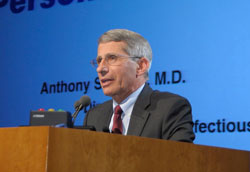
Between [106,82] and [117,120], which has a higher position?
[106,82]

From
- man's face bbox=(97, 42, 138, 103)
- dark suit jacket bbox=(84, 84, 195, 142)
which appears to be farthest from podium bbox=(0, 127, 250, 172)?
man's face bbox=(97, 42, 138, 103)

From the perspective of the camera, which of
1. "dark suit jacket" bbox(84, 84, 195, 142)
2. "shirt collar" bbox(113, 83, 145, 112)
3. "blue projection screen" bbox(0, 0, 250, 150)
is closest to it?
"dark suit jacket" bbox(84, 84, 195, 142)

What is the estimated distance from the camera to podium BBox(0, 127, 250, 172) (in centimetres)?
154

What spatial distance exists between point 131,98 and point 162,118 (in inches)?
12.2

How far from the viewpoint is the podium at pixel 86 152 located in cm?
154

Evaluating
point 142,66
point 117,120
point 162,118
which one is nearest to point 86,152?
point 162,118

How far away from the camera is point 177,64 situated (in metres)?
3.64

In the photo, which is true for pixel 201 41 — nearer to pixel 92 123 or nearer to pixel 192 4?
pixel 192 4

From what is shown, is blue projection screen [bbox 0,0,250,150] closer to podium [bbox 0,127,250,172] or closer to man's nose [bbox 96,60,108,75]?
man's nose [bbox 96,60,108,75]

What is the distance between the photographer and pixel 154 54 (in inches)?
149

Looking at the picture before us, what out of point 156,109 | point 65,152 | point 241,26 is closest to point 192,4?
point 241,26

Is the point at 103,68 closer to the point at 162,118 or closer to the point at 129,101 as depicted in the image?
the point at 129,101

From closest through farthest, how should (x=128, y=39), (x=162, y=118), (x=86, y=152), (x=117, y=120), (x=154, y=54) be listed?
(x=86, y=152)
(x=162, y=118)
(x=117, y=120)
(x=128, y=39)
(x=154, y=54)

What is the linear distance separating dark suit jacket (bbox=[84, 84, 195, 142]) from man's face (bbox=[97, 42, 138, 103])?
106 millimetres
